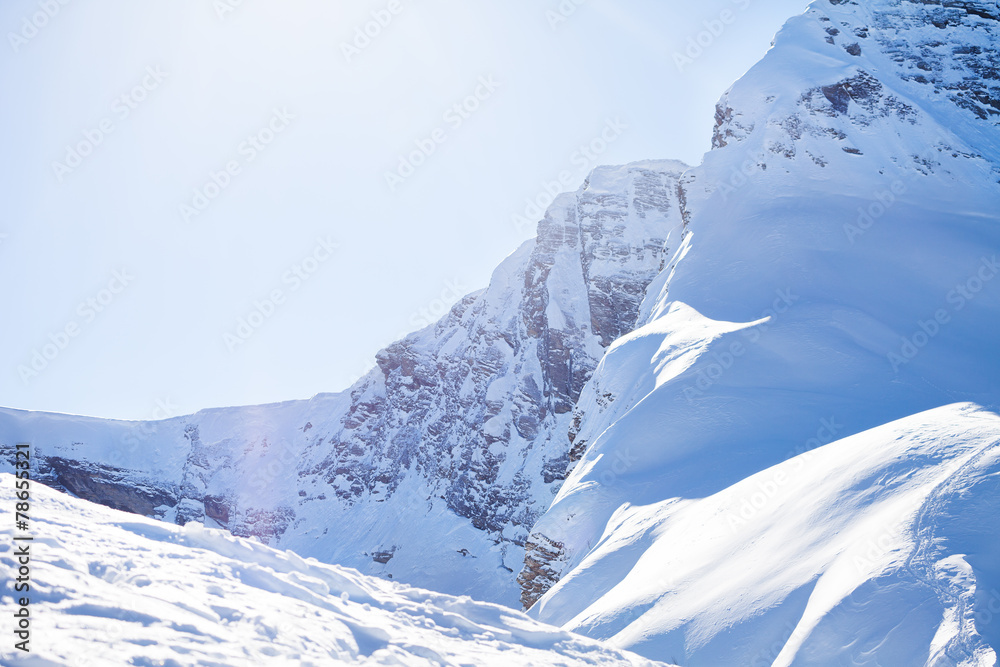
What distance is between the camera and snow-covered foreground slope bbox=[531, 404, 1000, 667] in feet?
36.7

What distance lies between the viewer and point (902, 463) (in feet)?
47.9

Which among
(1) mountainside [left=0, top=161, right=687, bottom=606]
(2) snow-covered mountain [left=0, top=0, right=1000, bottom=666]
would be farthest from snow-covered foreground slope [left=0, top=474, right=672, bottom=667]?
(1) mountainside [left=0, top=161, right=687, bottom=606]

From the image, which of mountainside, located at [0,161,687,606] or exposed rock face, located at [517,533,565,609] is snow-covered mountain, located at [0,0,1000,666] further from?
mountainside, located at [0,161,687,606]

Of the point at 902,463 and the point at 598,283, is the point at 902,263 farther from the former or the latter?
the point at 598,283

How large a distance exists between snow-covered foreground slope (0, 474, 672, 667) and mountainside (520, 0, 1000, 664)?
19.6 ft

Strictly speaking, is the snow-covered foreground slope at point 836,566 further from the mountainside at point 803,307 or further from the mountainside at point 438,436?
the mountainside at point 438,436

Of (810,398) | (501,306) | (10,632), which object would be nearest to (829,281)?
(810,398)

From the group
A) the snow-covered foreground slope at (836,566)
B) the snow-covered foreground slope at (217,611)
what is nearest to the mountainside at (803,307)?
the snow-covered foreground slope at (836,566)

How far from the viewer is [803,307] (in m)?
26.4

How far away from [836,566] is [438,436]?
266 ft

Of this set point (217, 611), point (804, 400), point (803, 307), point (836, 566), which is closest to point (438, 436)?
point (803, 307)

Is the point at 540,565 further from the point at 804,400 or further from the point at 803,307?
the point at 803,307

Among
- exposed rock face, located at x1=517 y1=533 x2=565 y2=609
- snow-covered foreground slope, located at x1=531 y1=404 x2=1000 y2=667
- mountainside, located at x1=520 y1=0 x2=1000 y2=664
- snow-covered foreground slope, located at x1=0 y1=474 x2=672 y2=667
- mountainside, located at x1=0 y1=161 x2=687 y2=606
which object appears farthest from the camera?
mountainside, located at x1=0 y1=161 x2=687 y2=606

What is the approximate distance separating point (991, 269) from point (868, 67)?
17.8 m
